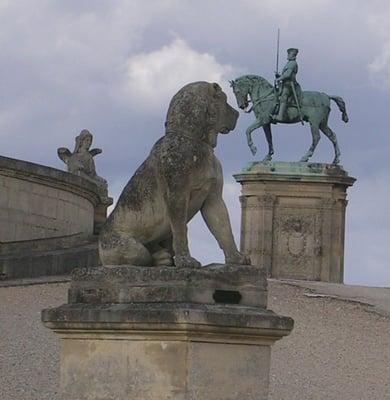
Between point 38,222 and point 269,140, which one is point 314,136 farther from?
point 38,222

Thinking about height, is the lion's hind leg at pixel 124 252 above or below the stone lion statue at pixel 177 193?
below

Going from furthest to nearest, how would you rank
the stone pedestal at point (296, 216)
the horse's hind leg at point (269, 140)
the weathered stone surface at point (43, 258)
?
the horse's hind leg at point (269, 140) < the stone pedestal at point (296, 216) < the weathered stone surface at point (43, 258)

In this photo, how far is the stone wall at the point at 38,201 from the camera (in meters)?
21.2

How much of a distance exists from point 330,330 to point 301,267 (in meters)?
12.4

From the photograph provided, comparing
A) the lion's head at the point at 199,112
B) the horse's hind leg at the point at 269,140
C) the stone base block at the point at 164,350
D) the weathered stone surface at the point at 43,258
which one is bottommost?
the stone base block at the point at 164,350

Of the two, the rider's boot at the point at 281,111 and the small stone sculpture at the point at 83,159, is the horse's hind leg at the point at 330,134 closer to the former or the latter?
the rider's boot at the point at 281,111

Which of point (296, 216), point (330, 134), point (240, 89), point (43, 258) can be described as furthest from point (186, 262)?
point (330, 134)

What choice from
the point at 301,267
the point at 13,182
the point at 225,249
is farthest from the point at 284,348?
the point at 301,267

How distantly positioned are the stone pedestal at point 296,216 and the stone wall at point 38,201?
24.3ft

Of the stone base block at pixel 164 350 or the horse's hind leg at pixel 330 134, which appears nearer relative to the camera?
the stone base block at pixel 164 350

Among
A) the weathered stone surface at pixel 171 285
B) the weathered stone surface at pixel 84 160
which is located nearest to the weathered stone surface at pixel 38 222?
the weathered stone surface at pixel 84 160

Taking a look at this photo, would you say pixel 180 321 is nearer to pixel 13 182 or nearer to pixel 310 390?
pixel 310 390

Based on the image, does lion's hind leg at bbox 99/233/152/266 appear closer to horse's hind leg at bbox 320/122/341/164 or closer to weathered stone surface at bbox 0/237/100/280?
weathered stone surface at bbox 0/237/100/280

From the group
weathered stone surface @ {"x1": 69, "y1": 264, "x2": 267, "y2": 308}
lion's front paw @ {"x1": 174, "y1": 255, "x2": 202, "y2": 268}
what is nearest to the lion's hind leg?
weathered stone surface @ {"x1": 69, "y1": 264, "x2": 267, "y2": 308}
